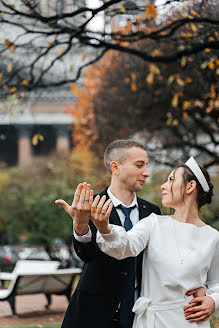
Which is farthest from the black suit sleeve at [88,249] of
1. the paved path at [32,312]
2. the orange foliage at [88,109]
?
the orange foliage at [88,109]

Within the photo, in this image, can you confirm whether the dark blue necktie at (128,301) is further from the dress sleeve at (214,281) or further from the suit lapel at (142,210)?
the dress sleeve at (214,281)

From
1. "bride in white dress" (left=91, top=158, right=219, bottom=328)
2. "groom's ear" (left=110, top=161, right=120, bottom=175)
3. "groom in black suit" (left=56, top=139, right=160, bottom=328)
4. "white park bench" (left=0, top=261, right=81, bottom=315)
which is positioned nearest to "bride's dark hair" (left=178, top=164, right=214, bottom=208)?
"bride in white dress" (left=91, top=158, right=219, bottom=328)

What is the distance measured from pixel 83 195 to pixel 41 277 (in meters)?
9.58

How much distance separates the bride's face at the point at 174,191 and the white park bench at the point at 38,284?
8777mm

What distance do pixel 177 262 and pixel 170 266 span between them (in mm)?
48

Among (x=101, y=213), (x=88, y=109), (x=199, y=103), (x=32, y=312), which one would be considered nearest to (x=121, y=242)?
(x=101, y=213)

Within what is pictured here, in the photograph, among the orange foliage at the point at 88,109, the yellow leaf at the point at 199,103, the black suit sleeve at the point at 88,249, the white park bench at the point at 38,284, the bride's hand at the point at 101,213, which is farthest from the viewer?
the orange foliage at the point at 88,109

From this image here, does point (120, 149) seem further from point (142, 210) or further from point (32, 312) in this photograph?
point (32, 312)

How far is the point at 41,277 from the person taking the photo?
1275cm

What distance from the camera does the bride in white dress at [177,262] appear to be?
378cm

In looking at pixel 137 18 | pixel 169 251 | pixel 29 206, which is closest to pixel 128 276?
pixel 169 251

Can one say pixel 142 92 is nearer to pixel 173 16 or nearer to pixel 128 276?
pixel 173 16

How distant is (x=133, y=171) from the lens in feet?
14.6

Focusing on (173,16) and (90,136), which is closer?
(173,16)
